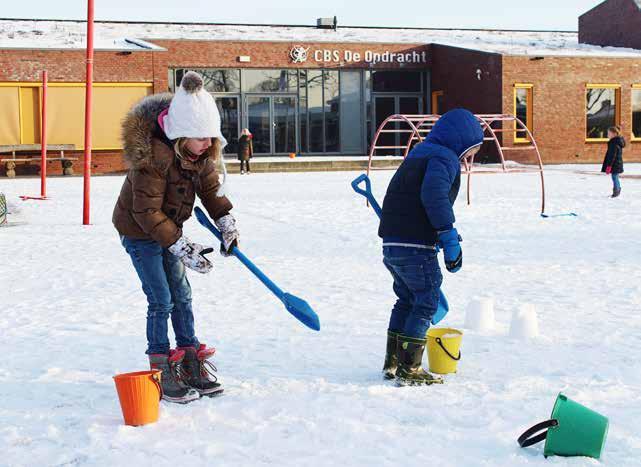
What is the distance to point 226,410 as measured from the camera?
4.16 m

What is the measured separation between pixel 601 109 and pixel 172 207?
29.6 metres

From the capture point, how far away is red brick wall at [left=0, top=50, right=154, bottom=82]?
28.6 m

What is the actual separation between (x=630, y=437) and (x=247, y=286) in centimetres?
454

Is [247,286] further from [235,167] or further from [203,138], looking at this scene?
[235,167]

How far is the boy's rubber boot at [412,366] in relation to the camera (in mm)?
4555

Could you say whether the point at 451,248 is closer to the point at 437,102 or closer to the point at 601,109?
the point at 601,109

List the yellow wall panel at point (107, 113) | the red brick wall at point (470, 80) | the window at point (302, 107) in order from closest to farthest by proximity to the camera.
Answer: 1. the yellow wall panel at point (107, 113)
2. the red brick wall at point (470, 80)
3. the window at point (302, 107)

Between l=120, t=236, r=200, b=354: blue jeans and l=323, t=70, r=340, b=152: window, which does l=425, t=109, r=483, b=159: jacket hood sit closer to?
l=120, t=236, r=200, b=354: blue jeans

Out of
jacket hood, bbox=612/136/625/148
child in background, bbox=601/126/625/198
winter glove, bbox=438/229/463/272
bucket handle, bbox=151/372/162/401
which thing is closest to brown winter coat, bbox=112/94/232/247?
bucket handle, bbox=151/372/162/401

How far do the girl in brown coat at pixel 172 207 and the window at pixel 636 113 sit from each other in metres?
29.8

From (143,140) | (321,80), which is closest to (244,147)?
(321,80)

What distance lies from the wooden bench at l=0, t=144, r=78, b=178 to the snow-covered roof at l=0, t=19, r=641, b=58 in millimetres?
3395

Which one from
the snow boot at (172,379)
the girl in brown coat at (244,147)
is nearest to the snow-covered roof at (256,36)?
the girl in brown coat at (244,147)

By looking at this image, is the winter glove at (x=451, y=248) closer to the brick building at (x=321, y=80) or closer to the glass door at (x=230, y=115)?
the brick building at (x=321, y=80)
